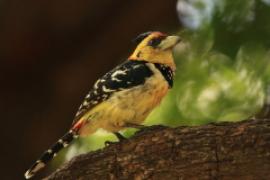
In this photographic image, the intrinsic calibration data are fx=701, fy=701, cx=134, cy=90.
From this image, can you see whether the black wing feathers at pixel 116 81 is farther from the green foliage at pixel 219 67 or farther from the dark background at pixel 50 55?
the green foliage at pixel 219 67

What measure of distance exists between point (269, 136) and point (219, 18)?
2.24 meters

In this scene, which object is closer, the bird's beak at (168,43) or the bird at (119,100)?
the bird at (119,100)

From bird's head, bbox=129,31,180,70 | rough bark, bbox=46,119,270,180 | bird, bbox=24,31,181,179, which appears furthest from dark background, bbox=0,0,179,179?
bird's head, bbox=129,31,180,70

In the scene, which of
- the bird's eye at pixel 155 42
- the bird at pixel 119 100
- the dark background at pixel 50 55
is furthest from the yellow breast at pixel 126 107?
the bird's eye at pixel 155 42

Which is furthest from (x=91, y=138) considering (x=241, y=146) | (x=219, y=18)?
(x=241, y=146)

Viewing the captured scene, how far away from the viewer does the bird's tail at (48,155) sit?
11.7 ft

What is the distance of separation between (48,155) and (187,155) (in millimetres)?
955

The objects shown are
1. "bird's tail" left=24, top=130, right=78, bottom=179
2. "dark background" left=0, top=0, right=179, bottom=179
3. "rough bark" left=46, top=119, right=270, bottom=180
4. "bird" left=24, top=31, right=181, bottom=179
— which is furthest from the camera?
"bird" left=24, top=31, right=181, bottom=179

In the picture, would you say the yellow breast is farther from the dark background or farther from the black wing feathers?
the dark background

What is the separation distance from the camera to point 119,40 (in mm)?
3492

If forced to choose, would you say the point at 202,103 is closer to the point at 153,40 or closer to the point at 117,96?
the point at 153,40

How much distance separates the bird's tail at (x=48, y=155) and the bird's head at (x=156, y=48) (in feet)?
2.36

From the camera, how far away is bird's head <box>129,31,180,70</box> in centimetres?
417

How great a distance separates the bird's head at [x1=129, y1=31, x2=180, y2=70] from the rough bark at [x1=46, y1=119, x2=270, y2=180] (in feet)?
3.44
